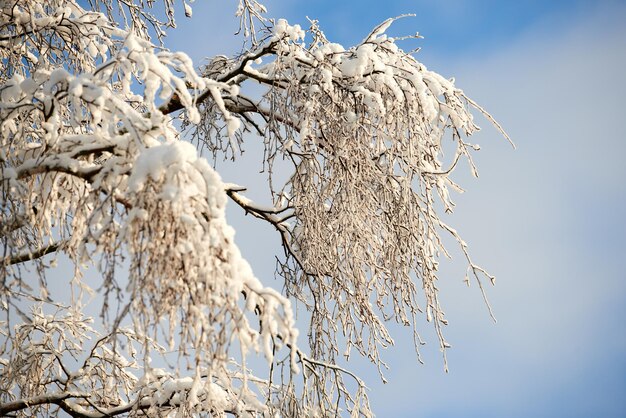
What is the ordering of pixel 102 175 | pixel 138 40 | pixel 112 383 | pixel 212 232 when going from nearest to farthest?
pixel 212 232, pixel 102 175, pixel 138 40, pixel 112 383

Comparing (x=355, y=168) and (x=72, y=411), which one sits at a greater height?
(x=355, y=168)

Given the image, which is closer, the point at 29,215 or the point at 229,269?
the point at 229,269

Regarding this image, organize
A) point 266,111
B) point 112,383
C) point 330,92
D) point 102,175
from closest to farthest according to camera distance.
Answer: point 102,175 < point 330,92 < point 266,111 < point 112,383

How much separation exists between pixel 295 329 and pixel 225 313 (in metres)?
0.38

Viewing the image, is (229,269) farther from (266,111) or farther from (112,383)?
(112,383)

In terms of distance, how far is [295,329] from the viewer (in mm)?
3051

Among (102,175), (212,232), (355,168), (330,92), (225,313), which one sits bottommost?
(225,313)

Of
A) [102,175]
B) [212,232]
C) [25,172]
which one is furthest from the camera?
[25,172]

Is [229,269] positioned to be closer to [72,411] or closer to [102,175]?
[102,175]

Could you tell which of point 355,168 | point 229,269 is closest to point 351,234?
point 355,168

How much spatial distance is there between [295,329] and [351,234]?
4.04 ft

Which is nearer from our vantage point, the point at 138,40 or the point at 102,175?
the point at 102,175

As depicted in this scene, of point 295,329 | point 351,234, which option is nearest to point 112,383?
point 351,234

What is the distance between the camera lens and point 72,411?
15.3 ft
